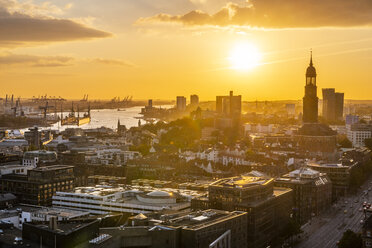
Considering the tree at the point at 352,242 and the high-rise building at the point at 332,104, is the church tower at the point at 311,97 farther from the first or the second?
the high-rise building at the point at 332,104

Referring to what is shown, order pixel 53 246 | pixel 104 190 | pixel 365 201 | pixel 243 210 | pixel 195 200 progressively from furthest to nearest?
1. pixel 365 201
2. pixel 104 190
3. pixel 195 200
4. pixel 243 210
5. pixel 53 246

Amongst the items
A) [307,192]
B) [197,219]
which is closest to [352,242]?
[307,192]

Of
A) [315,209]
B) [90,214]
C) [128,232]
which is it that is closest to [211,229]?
[128,232]

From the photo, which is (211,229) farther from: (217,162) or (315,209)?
(217,162)

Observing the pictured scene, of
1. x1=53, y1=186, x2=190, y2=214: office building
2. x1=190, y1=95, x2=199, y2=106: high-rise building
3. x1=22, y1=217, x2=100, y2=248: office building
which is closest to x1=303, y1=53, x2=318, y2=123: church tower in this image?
x1=53, y1=186, x2=190, y2=214: office building

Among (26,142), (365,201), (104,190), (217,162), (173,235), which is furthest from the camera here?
(26,142)

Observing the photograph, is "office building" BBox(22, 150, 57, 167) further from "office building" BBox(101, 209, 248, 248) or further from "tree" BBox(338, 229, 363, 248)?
"tree" BBox(338, 229, 363, 248)
